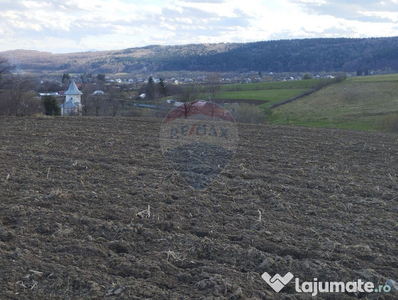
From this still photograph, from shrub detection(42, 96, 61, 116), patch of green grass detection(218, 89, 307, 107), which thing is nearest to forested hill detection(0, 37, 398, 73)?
patch of green grass detection(218, 89, 307, 107)

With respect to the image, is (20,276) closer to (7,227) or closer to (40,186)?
(7,227)

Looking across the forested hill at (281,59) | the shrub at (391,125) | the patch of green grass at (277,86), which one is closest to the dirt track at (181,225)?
the shrub at (391,125)

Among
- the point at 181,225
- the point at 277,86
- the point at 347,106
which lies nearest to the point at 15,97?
the point at 181,225

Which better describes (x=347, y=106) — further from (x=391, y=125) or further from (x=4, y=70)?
(x=4, y=70)

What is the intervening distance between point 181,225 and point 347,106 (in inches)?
2041

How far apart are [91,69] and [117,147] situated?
→ 123m

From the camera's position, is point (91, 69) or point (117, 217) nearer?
point (117, 217)

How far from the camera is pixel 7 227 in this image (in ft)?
23.5

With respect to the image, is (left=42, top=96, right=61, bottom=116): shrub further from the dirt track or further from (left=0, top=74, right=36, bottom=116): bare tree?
the dirt track

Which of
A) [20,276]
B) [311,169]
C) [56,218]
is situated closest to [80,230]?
[56,218]

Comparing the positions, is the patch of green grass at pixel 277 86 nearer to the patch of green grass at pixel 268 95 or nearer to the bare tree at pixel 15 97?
the patch of green grass at pixel 268 95

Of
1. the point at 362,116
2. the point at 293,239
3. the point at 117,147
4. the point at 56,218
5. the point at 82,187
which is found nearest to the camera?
the point at 293,239

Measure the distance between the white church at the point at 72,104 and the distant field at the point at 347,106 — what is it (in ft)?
62.6

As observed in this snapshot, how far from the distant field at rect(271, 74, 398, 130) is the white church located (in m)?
19.1
